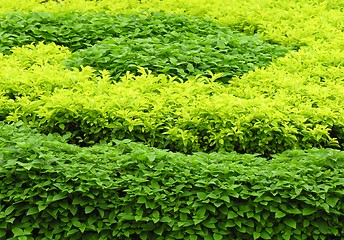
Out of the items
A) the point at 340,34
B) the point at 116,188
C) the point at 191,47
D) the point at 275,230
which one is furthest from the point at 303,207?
the point at 340,34

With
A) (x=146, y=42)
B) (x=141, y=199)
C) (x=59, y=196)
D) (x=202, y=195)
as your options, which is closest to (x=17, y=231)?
(x=59, y=196)

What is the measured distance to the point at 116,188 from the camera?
156 inches

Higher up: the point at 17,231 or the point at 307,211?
the point at 307,211

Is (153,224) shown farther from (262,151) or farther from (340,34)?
(340,34)

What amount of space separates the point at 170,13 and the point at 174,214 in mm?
4306

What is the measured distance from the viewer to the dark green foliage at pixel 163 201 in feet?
12.9

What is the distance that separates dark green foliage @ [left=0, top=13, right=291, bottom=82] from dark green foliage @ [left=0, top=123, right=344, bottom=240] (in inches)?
75.7

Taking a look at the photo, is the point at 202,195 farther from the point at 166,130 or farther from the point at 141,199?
the point at 166,130

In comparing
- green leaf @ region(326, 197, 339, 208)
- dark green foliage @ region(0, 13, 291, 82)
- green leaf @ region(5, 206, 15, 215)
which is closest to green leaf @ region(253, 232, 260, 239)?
green leaf @ region(326, 197, 339, 208)

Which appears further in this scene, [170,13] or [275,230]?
[170,13]

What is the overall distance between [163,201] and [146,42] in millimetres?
2752

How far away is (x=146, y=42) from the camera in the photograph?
6.43 metres

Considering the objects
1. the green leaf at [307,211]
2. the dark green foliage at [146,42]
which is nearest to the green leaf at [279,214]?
the green leaf at [307,211]

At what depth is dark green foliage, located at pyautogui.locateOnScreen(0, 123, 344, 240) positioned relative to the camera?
394cm
